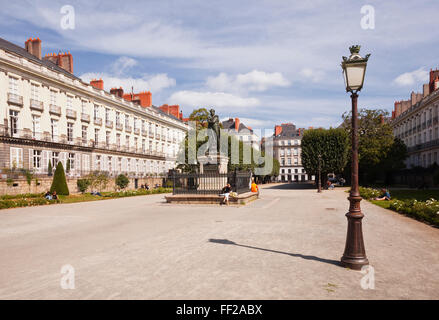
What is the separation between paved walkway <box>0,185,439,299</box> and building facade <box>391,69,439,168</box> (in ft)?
146

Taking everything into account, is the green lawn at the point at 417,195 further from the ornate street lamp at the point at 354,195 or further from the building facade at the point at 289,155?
the building facade at the point at 289,155

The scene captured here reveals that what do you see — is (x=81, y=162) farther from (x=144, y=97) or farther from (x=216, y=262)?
(x=216, y=262)

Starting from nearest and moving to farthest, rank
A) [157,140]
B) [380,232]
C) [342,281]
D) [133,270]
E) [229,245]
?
[342,281], [133,270], [229,245], [380,232], [157,140]

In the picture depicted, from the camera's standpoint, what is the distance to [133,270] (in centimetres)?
569

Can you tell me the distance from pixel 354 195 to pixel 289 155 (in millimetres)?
103659

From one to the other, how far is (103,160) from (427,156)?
48.1m

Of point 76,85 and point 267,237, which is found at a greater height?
point 76,85

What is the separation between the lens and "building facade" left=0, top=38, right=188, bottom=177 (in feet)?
105

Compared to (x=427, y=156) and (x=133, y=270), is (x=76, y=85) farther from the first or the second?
(x=427, y=156)

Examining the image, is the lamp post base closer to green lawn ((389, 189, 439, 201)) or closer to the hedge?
the hedge

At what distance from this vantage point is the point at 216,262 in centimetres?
612

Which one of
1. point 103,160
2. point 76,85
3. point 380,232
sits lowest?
point 380,232

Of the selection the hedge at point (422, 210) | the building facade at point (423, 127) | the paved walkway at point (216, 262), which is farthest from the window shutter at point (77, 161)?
the building facade at point (423, 127)
